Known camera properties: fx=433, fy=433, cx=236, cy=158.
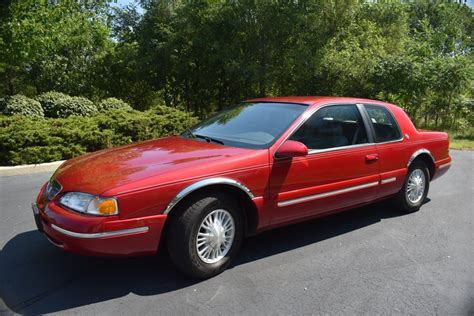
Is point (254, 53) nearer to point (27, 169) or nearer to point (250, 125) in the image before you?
point (27, 169)

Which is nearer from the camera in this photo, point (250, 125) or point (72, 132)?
point (250, 125)

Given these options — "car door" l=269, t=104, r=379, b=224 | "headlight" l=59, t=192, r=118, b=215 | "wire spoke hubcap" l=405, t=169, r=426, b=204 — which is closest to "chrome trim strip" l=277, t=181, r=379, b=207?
"car door" l=269, t=104, r=379, b=224

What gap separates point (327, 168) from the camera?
4.21 m

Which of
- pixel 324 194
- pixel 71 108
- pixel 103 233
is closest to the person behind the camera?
pixel 103 233

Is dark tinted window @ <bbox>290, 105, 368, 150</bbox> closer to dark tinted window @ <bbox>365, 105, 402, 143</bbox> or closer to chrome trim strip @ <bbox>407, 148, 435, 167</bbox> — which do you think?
dark tinted window @ <bbox>365, 105, 402, 143</bbox>

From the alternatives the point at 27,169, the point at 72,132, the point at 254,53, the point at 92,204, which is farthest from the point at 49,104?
the point at 92,204

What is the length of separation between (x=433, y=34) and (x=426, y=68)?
18.4 ft

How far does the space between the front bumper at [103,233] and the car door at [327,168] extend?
1151 millimetres

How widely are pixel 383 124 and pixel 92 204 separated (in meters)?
3.40

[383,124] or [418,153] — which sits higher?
[383,124]

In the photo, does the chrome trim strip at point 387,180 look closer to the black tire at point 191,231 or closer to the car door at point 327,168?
the car door at point 327,168

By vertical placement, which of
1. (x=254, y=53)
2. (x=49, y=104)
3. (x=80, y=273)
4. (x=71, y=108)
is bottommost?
(x=80, y=273)

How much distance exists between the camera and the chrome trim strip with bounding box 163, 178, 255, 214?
329 cm

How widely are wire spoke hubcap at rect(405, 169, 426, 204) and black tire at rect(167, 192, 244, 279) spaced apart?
279 centimetres
